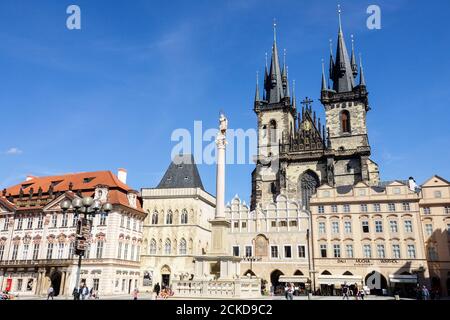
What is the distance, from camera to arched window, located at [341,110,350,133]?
60.4 meters

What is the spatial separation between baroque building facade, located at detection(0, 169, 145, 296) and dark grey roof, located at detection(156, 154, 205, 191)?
472 cm

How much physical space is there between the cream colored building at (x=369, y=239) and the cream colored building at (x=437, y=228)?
169 cm

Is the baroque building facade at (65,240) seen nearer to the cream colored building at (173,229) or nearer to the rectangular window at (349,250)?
the cream colored building at (173,229)

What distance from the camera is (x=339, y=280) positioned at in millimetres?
39375

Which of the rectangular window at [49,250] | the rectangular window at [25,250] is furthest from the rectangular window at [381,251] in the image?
the rectangular window at [25,250]

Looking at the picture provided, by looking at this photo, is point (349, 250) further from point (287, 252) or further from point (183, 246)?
point (183, 246)

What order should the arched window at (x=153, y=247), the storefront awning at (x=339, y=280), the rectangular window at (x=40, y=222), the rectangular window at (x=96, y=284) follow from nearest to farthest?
the rectangular window at (x=96, y=284)
the storefront awning at (x=339, y=280)
the rectangular window at (x=40, y=222)
the arched window at (x=153, y=247)

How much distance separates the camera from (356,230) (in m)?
42.0

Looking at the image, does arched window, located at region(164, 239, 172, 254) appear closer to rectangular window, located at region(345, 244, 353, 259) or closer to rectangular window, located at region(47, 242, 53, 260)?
rectangular window, located at region(47, 242, 53, 260)

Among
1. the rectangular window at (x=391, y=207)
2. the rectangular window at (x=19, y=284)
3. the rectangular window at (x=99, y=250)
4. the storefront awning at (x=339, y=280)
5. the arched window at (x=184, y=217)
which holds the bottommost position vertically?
the rectangular window at (x=19, y=284)

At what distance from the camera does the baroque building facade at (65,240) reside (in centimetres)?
3962

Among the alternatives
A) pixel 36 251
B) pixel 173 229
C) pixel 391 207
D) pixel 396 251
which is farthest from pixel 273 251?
pixel 36 251

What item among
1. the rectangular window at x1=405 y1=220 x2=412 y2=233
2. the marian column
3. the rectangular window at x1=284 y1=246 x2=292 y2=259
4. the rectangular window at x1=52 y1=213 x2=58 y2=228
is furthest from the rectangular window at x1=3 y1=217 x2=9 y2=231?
the rectangular window at x1=405 y1=220 x2=412 y2=233
